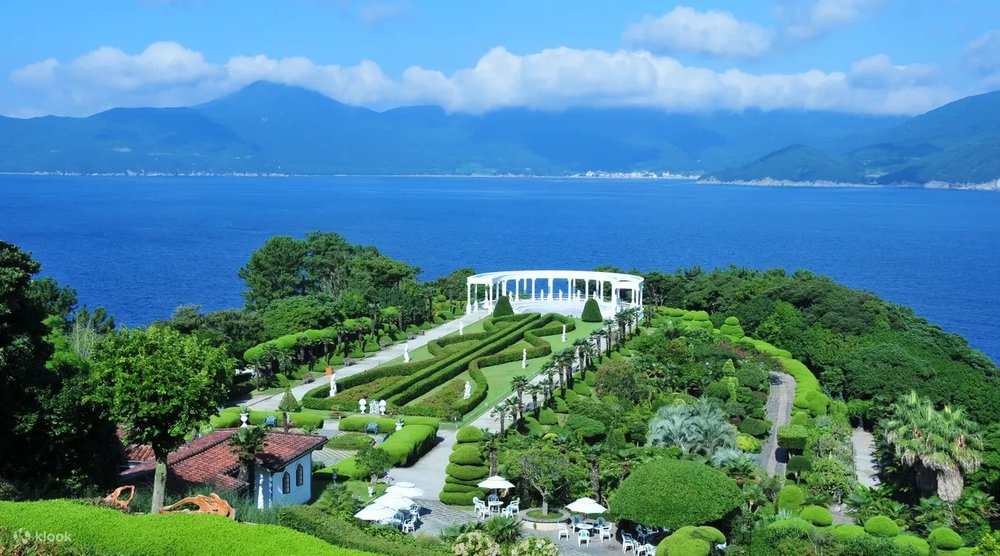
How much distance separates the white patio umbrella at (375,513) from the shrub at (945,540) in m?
16.0

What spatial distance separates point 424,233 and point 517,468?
146449mm

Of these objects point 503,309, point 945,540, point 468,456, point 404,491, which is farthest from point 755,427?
point 503,309

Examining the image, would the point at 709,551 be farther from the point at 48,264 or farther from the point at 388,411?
the point at 48,264

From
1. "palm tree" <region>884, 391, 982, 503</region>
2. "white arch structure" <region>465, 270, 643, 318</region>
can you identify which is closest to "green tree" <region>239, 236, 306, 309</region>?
"white arch structure" <region>465, 270, 643, 318</region>

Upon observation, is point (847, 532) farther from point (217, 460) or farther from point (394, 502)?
point (217, 460)

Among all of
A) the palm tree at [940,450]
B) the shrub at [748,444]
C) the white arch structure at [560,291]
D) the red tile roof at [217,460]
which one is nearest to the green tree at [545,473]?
the red tile roof at [217,460]

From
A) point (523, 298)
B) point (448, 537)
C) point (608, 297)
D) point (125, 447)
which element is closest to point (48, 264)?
point (523, 298)

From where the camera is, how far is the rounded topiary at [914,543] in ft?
82.3

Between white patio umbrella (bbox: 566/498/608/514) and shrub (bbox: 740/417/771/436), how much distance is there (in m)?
14.6

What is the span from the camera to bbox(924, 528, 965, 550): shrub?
1044 inches

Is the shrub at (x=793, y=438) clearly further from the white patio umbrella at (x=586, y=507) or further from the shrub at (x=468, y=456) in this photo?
the shrub at (x=468, y=456)

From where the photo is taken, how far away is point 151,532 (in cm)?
1744

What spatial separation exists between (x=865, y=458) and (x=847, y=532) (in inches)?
581

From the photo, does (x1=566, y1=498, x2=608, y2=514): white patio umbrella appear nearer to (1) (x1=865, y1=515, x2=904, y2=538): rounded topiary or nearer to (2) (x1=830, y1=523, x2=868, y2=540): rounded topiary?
(2) (x1=830, y1=523, x2=868, y2=540): rounded topiary
